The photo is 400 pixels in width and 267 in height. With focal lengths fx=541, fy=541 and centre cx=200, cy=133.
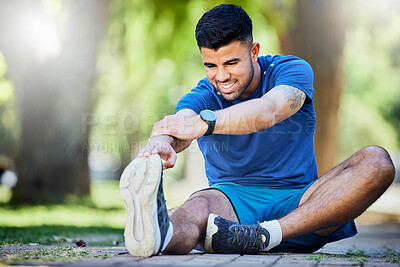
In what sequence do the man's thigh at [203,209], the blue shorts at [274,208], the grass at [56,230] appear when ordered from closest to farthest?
the grass at [56,230], the man's thigh at [203,209], the blue shorts at [274,208]

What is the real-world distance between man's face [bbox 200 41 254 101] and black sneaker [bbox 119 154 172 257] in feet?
3.14

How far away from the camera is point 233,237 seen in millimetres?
2994

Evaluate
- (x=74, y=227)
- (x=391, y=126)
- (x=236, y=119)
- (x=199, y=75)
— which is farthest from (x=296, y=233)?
(x=391, y=126)

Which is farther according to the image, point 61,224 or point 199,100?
point 61,224

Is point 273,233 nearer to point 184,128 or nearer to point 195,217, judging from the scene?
point 195,217

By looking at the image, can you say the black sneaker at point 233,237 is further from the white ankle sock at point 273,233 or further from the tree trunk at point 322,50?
the tree trunk at point 322,50

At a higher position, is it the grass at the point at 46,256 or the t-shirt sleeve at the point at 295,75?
the t-shirt sleeve at the point at 295,75

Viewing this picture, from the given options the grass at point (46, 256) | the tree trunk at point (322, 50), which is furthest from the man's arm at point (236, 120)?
the tree trunk at point (322, 50)

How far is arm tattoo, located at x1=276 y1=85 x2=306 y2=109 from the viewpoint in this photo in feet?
11.1

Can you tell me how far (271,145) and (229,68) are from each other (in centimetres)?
58

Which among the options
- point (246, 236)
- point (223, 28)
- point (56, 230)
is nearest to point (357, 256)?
point (246, 236)

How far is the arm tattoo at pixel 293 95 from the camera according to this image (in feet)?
11.1

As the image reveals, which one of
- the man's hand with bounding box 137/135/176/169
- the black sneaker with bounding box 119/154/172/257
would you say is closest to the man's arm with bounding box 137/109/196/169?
the man's hand with bounding box 137/135/176/169

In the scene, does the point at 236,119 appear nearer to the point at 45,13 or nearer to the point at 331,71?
the point at 331,71
